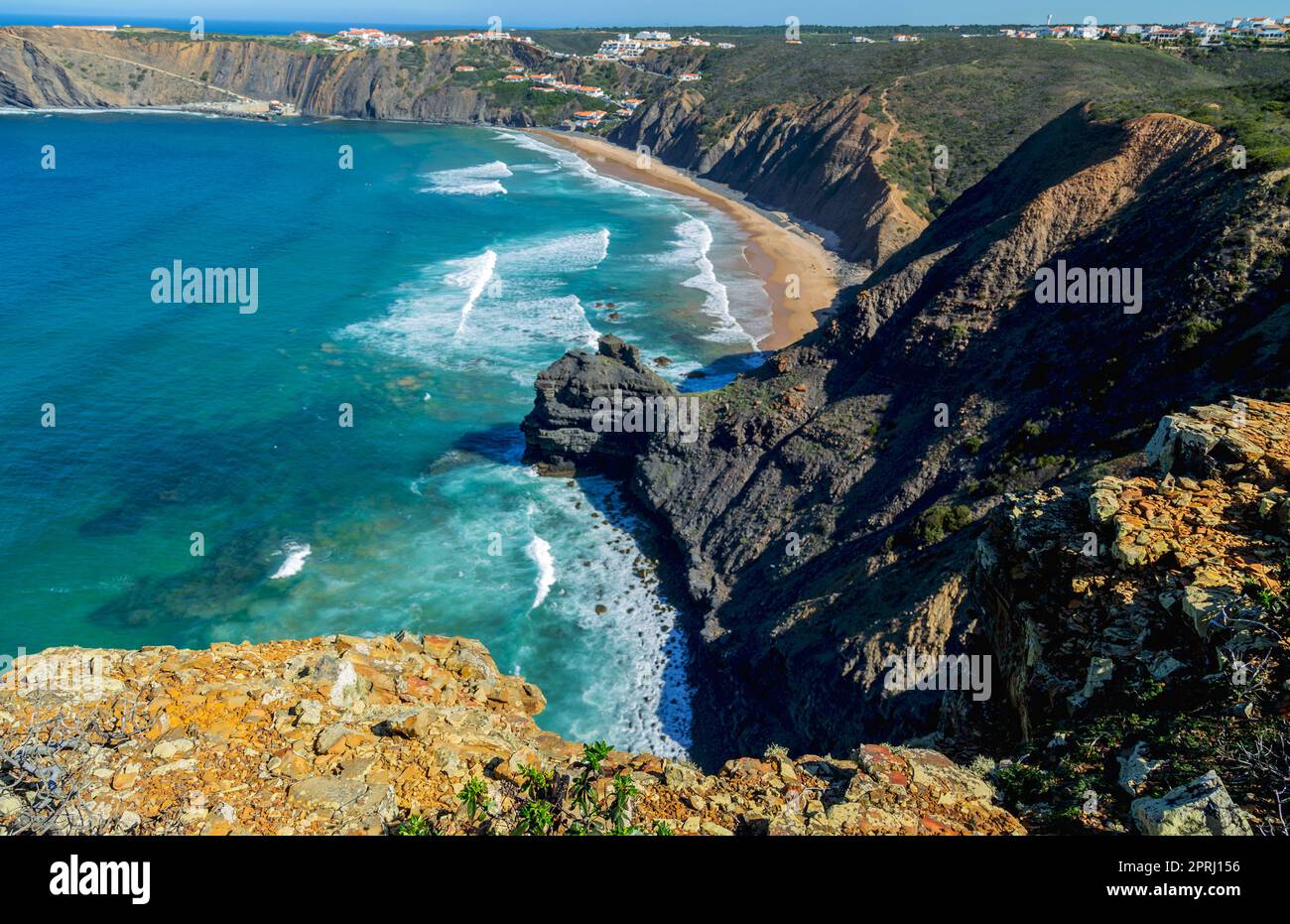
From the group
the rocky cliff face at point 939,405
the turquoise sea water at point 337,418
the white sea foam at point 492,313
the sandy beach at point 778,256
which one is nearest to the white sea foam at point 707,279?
the turquoise sea water at point 337,418

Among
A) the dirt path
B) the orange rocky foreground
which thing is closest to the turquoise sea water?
the orange rocky foreground

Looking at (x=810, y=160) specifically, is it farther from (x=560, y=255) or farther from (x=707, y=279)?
(x=560, y=255)

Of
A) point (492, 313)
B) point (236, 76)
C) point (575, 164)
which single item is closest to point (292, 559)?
point (492, 313)

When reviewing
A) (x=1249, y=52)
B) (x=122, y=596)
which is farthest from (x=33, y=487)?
(x=1249, y=52)

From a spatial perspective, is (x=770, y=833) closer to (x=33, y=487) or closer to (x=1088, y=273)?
(x=1088, y=273)

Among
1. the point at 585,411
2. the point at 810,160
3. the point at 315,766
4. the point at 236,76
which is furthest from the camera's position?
the point at 236,76

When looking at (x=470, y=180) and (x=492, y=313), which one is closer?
(x=492, y=313)

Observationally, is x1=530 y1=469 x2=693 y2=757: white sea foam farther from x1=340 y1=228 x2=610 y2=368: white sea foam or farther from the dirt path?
the dirt path

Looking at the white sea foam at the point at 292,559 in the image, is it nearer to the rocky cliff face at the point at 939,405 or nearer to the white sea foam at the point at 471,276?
the rocky cliff face at the point at 939,405
